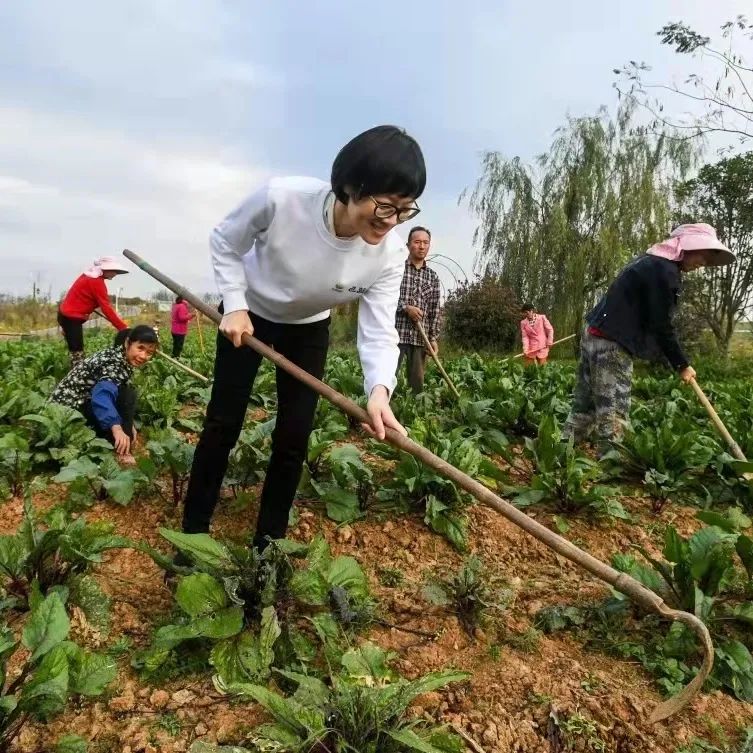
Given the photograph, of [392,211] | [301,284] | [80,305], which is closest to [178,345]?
[80,305]

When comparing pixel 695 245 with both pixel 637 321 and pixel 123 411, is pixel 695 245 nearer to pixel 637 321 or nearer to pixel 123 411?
pixel 637 321

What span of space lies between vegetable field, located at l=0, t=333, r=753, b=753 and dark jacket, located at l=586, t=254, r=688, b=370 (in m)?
0.85

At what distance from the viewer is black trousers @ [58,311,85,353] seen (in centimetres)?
755

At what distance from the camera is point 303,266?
227cm

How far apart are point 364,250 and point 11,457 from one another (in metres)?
2.60

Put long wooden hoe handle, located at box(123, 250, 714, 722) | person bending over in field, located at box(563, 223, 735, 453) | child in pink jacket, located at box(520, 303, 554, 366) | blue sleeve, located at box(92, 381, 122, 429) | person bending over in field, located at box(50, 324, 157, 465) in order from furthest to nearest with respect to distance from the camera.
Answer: child in pink jacket, located at box(520, 303, 554, 366)
person bending over in field, located at box(563, 223, 735, 453)
person bending over in field, located at box(50, 324, 157, 465)
blue sleeve, located at box(92, 381, 122, 429)
long wooden hoe handle, located at box(123, 250, 714, 722)

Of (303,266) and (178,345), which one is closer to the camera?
(303,266)

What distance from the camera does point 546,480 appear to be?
12.2 feet

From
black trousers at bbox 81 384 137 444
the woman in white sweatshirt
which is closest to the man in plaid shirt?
black trousers at bbox 81 384 137 444

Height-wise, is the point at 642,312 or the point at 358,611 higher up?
the point at 642,312

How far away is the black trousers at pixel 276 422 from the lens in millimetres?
2473

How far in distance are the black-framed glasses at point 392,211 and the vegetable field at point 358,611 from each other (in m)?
1.30

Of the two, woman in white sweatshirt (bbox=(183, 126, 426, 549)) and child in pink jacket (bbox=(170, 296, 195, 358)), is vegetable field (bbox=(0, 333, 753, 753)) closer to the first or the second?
woman in white sweatshirt (bbox=(183, 126, 426, 549))

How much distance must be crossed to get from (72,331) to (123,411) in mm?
3705
